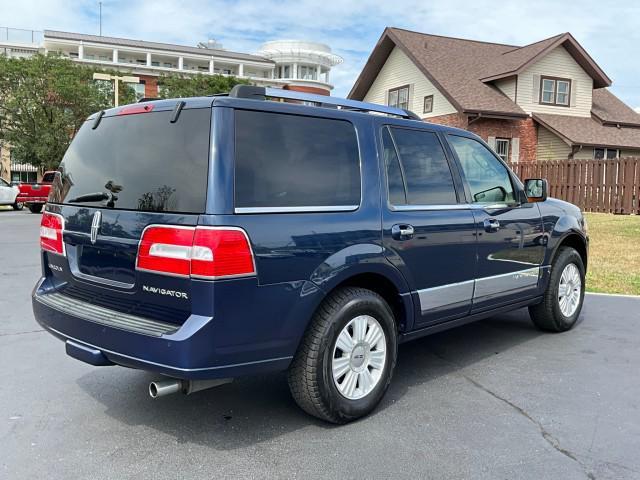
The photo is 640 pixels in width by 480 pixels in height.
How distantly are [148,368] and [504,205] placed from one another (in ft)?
10.6

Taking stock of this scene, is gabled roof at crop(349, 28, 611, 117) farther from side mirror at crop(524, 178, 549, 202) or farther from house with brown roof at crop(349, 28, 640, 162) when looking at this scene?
side mirror at crop(524, 178, 549, 202)

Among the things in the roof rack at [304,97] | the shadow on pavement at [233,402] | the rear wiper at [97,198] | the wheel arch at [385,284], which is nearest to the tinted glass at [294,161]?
A: the roof rack at [304,97]

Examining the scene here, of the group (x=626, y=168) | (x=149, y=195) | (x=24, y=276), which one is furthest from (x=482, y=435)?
(x=626, y=168)

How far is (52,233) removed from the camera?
12.7ft

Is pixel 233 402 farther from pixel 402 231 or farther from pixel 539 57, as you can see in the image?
pixel 539 57

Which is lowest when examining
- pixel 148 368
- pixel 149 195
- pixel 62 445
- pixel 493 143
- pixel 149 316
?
pixel 62 445

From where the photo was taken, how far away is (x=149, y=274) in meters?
3.17

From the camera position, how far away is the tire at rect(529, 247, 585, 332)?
571 centimetres

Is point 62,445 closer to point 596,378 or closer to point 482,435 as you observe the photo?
point 482,435

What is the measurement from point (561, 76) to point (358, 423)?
28274mm

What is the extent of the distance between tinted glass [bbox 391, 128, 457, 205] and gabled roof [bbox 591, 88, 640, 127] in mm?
28014

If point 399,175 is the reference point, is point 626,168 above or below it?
above

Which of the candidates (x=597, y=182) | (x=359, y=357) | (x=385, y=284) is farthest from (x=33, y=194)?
(x=359, y=357)

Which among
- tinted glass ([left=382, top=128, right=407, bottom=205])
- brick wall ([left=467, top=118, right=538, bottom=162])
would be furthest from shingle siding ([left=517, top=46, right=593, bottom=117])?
tinted glass ([left=382, top=128, right=407, bottom=205])
